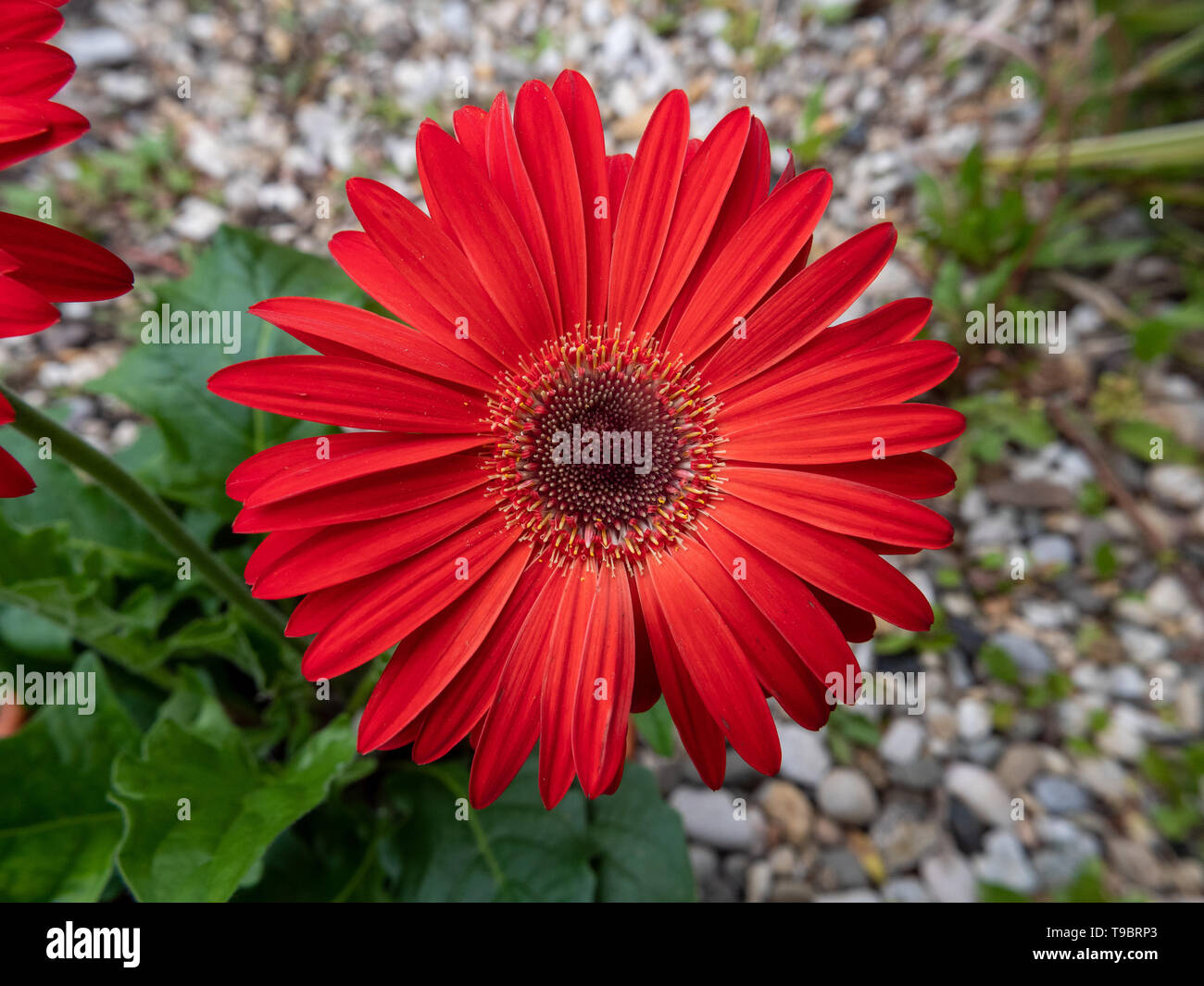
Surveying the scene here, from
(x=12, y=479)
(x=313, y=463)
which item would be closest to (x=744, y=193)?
(x=313, y=463)

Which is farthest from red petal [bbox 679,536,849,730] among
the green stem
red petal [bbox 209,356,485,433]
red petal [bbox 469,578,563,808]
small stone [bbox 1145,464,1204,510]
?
small stone [bbox 1145,464,1204,510]

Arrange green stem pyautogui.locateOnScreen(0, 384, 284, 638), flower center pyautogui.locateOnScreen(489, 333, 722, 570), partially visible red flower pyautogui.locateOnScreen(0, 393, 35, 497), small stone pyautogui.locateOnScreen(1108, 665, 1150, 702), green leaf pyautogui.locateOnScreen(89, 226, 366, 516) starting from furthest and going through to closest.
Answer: small stone pyautogui.locateOnScreen(1108, 665, 1150, 702)
green leaf pyautogui.locateOnScreen(89, 226, 366, 516)
flower center pyautogui.locateOnScreen(489, 333, 722, 570)
green stem pyautogui.locateOnScreen(0, 384, 284, 638)
partially visible red flower pyautogui.locateOnScreen(0, 393, 35, 497)

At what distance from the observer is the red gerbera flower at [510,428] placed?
991 mm

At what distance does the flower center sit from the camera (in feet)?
4.17

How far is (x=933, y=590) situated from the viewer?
2230mm

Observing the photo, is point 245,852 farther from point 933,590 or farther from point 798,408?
point 933,590

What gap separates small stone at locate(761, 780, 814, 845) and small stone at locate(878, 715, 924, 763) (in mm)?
239

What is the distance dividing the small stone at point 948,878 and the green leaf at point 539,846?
76 centimetres

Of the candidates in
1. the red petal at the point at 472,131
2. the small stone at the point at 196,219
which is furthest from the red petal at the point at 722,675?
the small stone at the point at 196,219

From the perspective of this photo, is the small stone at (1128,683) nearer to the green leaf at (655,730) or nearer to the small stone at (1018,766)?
the small stone at (1018,766)

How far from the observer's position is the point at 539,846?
1.52m

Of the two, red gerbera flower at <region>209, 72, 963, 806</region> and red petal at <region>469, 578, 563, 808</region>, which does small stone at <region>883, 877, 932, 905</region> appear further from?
red petal at <region>469, 578, 563, 808</region>
